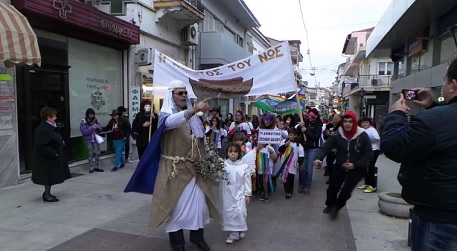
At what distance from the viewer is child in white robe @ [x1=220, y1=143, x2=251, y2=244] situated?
4.52 m

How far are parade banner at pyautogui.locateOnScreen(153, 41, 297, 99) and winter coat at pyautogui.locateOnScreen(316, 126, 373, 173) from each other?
3.85 ft

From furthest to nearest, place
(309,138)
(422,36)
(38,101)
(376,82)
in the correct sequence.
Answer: (376,82)
(422,36)
(38,101)
(309,138)

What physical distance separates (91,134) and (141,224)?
13.9 ft

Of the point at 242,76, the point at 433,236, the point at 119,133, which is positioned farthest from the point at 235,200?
the point at 119,133

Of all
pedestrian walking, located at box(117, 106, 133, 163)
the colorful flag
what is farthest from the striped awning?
the colorful flag

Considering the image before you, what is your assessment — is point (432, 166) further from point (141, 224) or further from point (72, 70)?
point (72, 70)

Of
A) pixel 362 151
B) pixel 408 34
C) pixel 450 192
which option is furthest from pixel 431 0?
pixel 450 192

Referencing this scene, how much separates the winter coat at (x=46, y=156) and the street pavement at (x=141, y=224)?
1.43 ft

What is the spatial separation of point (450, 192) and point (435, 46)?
41.1ft

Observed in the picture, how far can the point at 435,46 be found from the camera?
12500mm

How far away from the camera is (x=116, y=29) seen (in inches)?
379

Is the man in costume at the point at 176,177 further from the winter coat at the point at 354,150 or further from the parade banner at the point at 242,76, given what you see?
the winter coat at the point at 354,150

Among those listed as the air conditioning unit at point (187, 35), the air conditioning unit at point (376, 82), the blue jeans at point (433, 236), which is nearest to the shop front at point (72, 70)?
the air conditioning unit at point (187, 35)

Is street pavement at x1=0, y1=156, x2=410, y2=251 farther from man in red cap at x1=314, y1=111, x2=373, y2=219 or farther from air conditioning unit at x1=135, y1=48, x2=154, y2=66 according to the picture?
air conditioning unit at x1=135, y1=48, x2=154, y2=66
